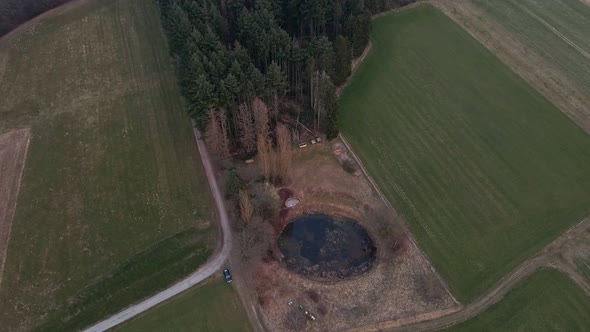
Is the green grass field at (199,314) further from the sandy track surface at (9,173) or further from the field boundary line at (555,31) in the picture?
the field boundary line at (555,31)

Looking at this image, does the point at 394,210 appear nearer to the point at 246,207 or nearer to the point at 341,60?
the point at 246,207

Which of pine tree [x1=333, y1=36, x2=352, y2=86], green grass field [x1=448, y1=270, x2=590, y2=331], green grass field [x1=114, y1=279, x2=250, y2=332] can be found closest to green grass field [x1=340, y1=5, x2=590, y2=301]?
pine tree [x1=333, y1=36, x2=352, y2=86]

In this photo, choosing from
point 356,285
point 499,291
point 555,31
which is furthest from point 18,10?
point 555,31

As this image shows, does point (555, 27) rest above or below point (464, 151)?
above

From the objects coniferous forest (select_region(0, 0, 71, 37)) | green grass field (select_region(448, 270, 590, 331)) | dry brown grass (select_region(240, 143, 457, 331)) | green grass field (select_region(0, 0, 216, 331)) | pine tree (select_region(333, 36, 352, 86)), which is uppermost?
coniferous forest (select_region(0, 0, 71, 37))

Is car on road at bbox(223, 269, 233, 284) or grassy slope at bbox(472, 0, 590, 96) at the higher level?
grassy slope at bbox(472, 0, 590, 96)

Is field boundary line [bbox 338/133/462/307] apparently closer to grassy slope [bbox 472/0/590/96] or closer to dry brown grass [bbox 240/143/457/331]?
dry brown grass [bbox 240/143/457/331]
